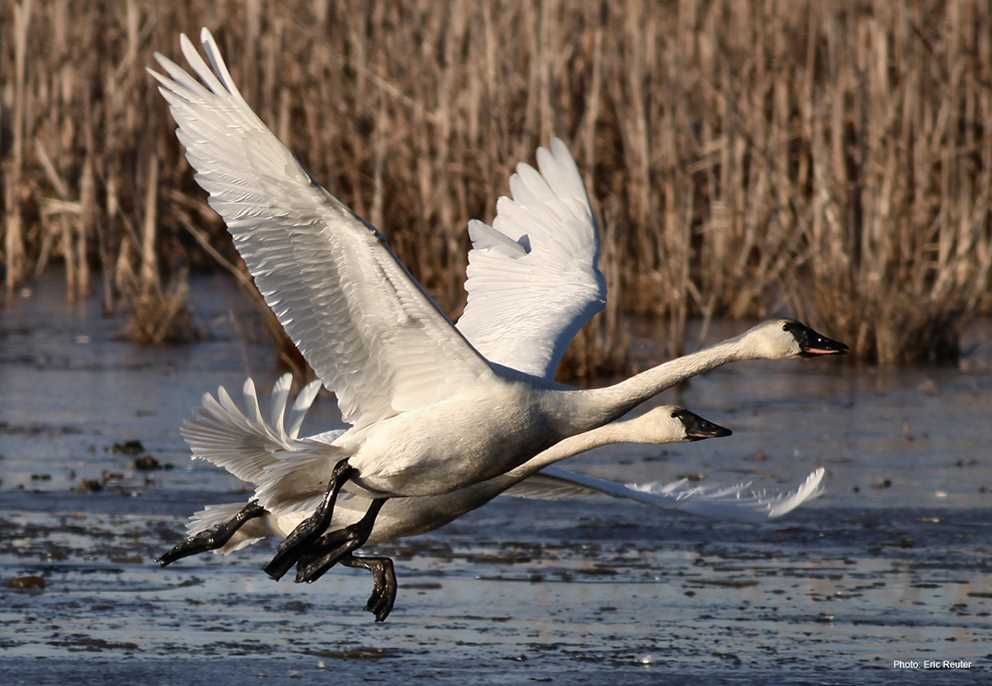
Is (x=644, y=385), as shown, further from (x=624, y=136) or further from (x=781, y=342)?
(x=624, y=136)

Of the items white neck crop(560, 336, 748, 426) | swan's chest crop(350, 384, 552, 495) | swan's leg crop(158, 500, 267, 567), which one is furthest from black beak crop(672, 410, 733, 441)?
swan's leg crop(158, 500, 267, 567)

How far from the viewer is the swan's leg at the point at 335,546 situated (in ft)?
24.5

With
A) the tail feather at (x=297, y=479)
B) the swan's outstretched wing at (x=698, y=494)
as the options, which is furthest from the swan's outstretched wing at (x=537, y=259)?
the tail feather at (x=297, y=479)

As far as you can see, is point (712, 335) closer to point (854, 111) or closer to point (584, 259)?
point (854, 111)

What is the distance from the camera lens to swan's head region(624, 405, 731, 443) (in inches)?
302

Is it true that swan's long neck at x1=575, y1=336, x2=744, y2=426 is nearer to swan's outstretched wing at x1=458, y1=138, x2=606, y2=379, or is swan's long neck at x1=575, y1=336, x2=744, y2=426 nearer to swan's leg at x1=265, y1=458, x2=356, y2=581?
swan's leg at x1=265, y1=458, x2=356, y2=581

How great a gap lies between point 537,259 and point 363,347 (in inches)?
72.0

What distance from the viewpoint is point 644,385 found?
7.19 m

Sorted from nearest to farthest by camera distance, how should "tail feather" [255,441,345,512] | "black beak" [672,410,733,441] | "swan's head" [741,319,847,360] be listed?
"swan's head" [741,319,847,360], "tail feather" [255,441,345,512], "black beak" [672,410,733,441]

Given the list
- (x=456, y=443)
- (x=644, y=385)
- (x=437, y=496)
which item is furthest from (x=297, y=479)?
(x=644, y=385)

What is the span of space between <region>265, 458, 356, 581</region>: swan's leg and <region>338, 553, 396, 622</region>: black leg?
0.54ft

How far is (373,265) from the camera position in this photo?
22.3 ft

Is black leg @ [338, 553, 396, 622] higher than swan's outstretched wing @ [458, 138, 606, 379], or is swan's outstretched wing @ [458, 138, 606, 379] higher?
swan's outstretched wing @ [458, 138, 606, 379]

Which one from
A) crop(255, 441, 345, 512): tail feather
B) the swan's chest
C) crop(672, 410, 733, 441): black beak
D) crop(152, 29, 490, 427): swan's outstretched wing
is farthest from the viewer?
crop(672, 410, 733, 441): black beak
